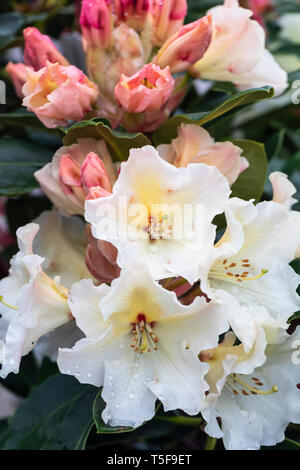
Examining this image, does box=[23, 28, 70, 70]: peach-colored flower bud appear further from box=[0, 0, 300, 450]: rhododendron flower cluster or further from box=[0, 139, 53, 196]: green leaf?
box=[0, 139, 53, 196]: green leaf

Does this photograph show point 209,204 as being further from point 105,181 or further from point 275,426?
point 275,426

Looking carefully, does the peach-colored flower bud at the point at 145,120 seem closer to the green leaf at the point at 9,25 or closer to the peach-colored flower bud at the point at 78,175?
the peach-colored flower bud at the point at 78,175

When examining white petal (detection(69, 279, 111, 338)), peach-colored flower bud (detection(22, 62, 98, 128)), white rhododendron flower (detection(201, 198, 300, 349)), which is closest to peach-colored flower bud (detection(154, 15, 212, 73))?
peach-colored flower bud (detection(22, 62, 98, 128))

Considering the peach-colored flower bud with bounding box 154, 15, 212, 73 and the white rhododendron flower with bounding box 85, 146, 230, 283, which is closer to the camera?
the white rhododendron flower with bounding box 85, 146, 230, 283

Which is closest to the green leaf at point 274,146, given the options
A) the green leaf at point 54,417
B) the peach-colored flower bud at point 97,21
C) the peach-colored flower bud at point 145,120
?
the peach-colored flower bud at point 145,120

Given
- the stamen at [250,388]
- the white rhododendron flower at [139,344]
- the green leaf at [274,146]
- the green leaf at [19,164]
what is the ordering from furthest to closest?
the green leaf at [274,146], the green leaf at [19,164], the stamen at [250,388], the white rhododendron flower at [139,344]

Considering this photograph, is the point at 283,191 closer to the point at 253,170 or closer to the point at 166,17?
the point at 253,170
